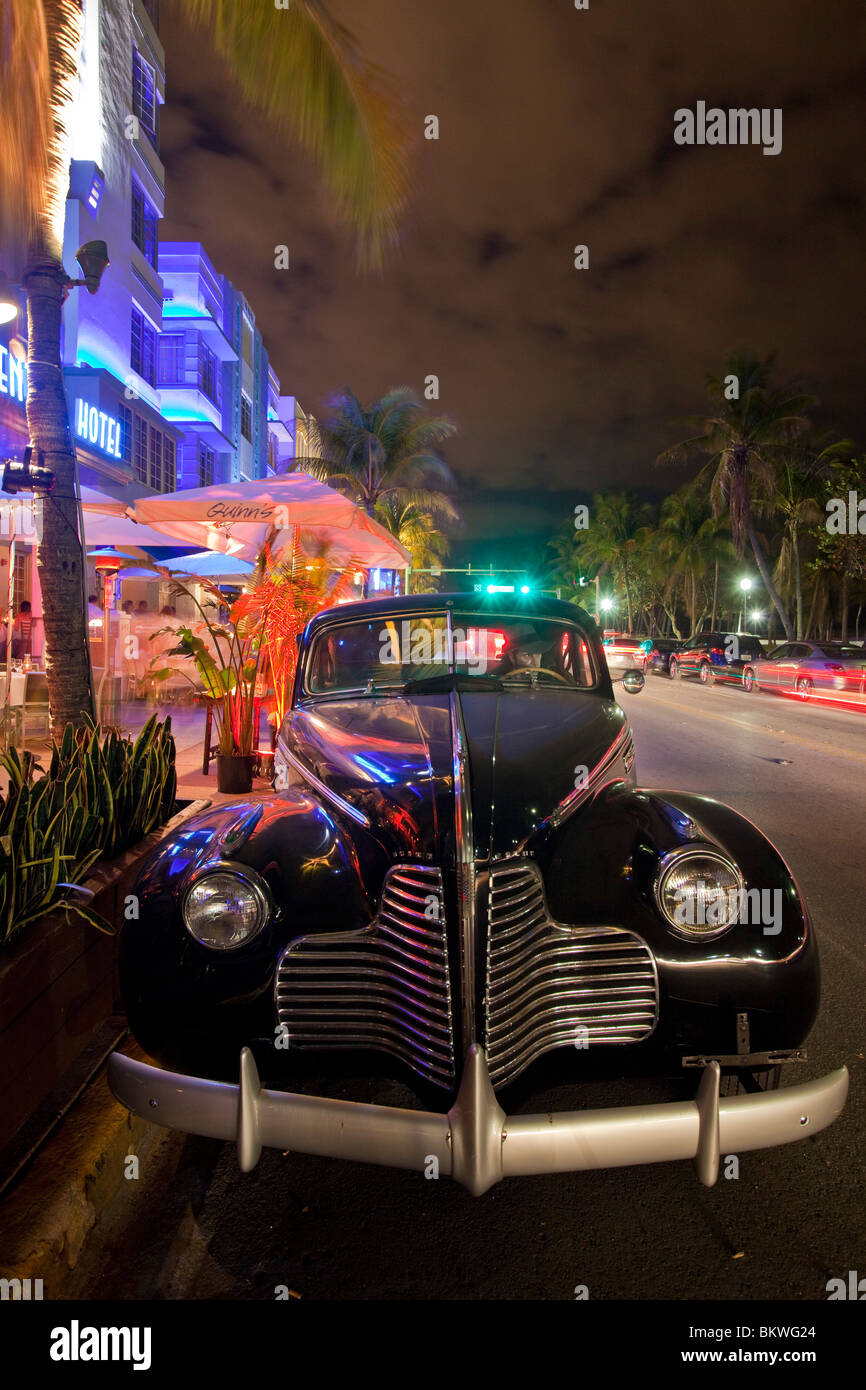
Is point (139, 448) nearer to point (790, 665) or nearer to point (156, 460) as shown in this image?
point (156, 460)

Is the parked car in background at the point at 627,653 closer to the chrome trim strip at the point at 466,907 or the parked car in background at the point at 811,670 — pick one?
the parked car in background at the point at 811,670

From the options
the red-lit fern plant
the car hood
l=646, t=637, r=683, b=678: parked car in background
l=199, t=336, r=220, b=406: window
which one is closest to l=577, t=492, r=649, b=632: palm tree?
l=646, t=637, r=683, b=678: parked car in background

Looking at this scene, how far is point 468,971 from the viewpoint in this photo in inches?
81.3

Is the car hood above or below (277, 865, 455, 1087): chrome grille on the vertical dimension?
above

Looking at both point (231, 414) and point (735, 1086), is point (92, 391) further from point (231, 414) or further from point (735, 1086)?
point (735, 1086)

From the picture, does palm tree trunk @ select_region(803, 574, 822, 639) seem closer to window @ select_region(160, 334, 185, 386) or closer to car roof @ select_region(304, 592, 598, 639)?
window @ select_region(160, 334, 185, 386)

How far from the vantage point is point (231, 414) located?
114 ft

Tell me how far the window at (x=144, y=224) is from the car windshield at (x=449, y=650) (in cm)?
2347

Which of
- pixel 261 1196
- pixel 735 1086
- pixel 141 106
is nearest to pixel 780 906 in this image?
pixel 735 1086

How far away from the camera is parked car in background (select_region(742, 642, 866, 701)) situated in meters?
17.7

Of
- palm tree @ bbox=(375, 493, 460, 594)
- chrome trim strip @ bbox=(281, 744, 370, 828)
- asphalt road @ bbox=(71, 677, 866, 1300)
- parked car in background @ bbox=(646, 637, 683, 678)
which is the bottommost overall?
asphalt road @ bbox=(71, 677, 866, 1300)

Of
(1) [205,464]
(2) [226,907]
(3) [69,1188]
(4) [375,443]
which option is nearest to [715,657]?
(4) [375,443]

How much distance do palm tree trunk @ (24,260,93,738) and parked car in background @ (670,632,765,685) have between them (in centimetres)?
2075

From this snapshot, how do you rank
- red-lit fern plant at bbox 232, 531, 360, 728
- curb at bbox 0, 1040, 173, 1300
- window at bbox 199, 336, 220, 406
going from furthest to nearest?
1. window at bbox 199, 336, 220, 406
2. red-lit fern plant at bbox 232, 531, 360, 728
3. curb at bbox 0, 1040, 173, 1300
